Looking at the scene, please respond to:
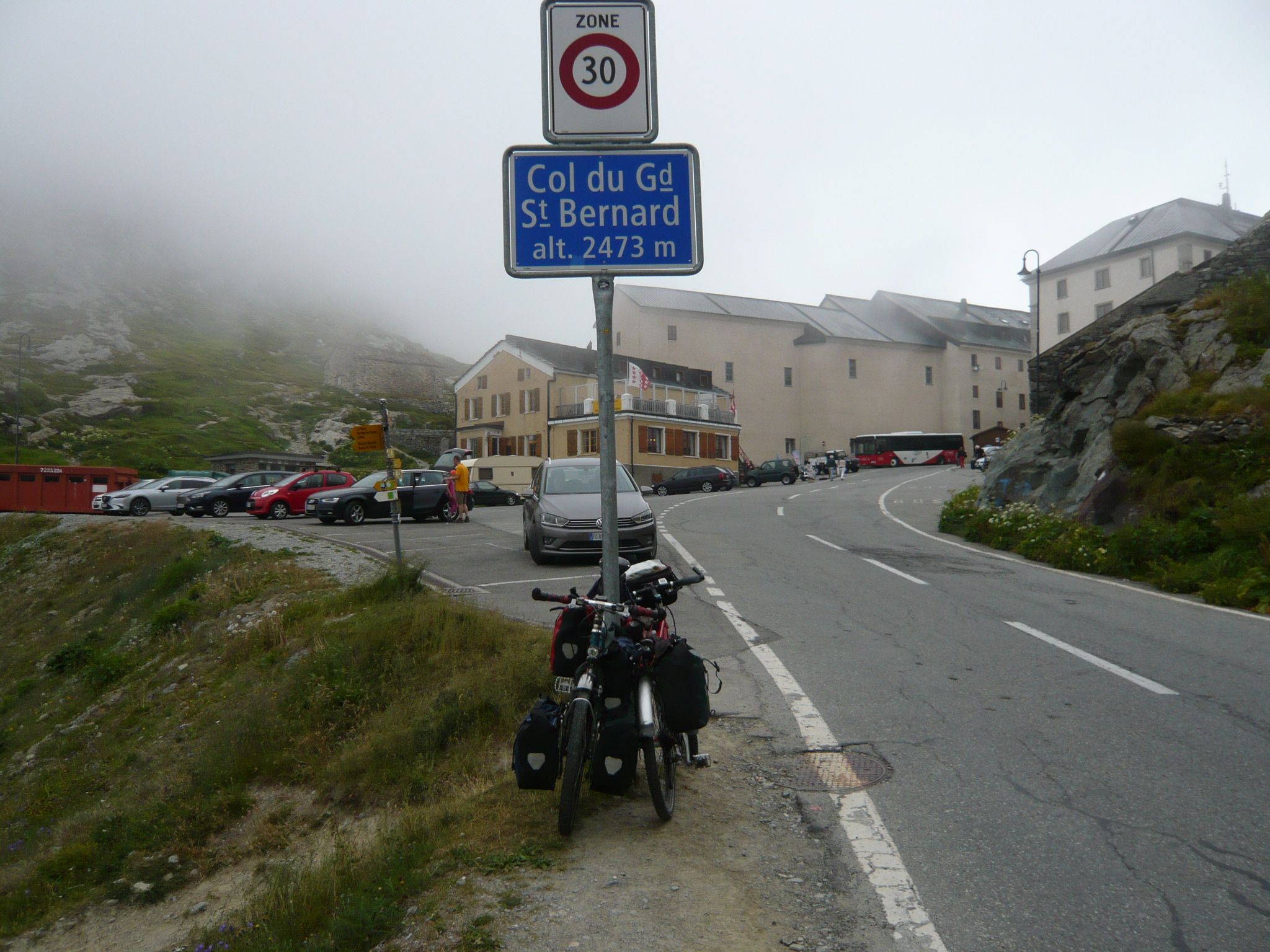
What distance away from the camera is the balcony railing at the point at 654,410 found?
5722cm

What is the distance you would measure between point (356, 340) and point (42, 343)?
71.0 meters

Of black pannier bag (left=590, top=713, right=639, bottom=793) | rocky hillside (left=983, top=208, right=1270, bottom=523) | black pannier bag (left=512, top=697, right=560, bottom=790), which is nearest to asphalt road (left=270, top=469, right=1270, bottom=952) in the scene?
black pannier bag (left=590, top=713, right=639, bottom=793)

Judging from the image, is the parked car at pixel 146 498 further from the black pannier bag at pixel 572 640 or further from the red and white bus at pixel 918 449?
the red and white bus at pixel 918 449

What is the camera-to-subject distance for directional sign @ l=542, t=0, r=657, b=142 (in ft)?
12.7

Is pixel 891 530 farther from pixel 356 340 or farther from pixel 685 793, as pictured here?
pixel 356 340

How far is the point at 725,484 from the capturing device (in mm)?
50562

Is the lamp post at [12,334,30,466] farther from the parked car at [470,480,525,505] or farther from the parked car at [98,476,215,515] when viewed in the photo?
the parked car at [470,480,525,505]

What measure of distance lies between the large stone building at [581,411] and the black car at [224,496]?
26378 mm

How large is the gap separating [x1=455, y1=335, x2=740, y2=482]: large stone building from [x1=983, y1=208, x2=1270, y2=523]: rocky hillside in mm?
34944

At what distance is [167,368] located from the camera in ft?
387

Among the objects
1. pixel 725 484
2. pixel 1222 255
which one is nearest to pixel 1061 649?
pixel 1222 255

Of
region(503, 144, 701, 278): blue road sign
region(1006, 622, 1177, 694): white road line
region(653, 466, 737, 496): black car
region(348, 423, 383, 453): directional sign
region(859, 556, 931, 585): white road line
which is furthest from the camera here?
region(653, 466, 737, 496): black car

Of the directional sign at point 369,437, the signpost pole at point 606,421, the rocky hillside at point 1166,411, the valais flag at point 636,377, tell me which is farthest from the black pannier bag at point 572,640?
the valais flag at point 636,377

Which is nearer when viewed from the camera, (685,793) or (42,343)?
(685,793)
